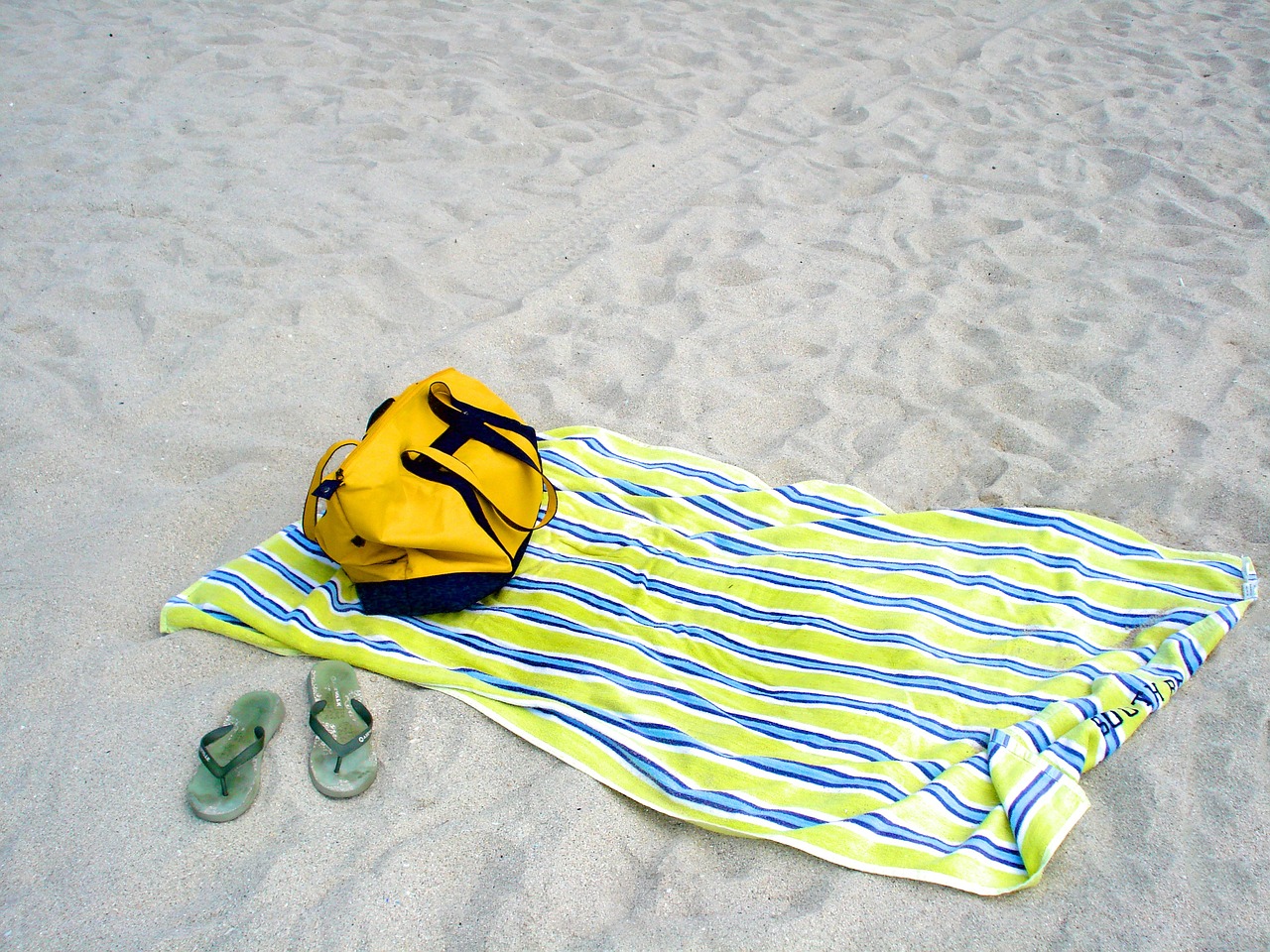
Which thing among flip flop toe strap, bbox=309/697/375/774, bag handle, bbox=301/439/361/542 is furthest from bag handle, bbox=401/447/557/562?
flip flop toe strap, bbox=309/697/375/774

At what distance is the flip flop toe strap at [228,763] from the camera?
1.83 m

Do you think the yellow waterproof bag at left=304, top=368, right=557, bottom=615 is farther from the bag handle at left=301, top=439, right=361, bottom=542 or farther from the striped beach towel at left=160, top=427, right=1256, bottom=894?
the striped beach towel at left=160, top=427, right=1256, bottom=894

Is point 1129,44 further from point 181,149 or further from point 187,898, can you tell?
Result: point 187,898

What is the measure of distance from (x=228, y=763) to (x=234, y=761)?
14mm

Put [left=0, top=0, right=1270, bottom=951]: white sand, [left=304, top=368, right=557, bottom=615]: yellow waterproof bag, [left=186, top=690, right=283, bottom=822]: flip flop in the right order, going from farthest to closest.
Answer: [left=304, top=368, right=557, bottom=615]: yellow waterproof bag → [left=186, top=690, right=283, bottom=822]: flip flop → [left=0, top=0, right=1270, bottom=951]: white sand

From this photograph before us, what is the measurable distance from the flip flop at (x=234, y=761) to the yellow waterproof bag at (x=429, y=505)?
1.18 ft

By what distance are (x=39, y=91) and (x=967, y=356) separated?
468 cm

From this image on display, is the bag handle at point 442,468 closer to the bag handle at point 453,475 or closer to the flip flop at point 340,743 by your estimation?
the bag handle at point 453,475

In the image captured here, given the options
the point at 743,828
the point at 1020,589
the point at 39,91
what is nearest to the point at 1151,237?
the point at 1020,589

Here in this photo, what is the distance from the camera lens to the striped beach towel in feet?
6.01

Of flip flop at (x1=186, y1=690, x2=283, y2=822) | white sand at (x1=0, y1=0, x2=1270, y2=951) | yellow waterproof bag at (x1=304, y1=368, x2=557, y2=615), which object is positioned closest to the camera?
white sand at (x1=0, y1=0, x2=1270, y2=951)

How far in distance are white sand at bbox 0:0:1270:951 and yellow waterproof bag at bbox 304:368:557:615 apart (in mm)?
268

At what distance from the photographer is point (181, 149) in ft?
14.1

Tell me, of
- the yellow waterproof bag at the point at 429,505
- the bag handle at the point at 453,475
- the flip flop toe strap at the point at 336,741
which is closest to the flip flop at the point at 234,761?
the flip flop toe strap at the point at 336,741
